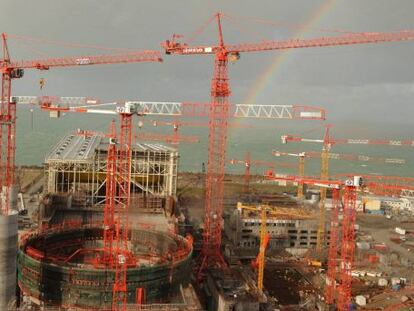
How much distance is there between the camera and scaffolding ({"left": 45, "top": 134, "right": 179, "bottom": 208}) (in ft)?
111

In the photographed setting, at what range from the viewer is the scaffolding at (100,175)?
33969 millimetres

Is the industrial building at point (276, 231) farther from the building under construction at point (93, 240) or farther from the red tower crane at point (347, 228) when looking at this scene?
the red tower crane at point (347, 228)

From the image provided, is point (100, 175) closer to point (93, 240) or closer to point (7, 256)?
point (93, 240)

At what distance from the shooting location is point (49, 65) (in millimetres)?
24594

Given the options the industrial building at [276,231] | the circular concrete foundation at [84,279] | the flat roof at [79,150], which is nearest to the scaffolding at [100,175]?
the flat roof at [79,150]

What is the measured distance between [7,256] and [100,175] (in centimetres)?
1717

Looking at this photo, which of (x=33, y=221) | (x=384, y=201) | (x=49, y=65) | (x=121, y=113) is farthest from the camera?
(x=384, y=201)

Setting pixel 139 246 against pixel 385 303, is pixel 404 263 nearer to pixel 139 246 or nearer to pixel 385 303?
pixel 385 303

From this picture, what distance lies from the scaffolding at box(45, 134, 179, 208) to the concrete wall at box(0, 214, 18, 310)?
15.4 m

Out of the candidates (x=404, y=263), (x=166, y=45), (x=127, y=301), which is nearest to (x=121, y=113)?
(x=127, y=301)

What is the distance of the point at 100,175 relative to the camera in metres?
34.6

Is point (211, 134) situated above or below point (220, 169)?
above

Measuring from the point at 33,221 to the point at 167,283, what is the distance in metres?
15.5

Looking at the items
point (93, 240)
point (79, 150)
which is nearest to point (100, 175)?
point (79, 150)
